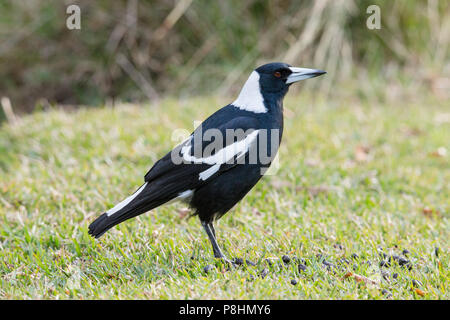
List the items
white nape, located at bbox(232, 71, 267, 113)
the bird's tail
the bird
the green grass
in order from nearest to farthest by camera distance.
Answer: the green grass < the bird's tail < the bird < white nape, located at bbox(232, 71, 267, 113)

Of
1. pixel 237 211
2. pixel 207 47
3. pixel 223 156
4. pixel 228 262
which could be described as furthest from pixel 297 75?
pixel 207 47

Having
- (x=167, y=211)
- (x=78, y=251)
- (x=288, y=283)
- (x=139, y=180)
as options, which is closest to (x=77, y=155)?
(x=139, y=180)

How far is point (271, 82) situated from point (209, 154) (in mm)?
587

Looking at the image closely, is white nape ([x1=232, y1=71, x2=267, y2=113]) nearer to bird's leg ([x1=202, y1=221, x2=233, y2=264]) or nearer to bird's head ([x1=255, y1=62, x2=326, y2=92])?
bird's head ([x1=255, y1=62, x2=326, y2=92])

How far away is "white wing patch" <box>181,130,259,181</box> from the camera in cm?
287

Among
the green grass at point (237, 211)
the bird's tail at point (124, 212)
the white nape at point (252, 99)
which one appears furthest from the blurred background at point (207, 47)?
the bird's tail at point (124, 212)

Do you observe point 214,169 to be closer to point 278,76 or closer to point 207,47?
point 278,76

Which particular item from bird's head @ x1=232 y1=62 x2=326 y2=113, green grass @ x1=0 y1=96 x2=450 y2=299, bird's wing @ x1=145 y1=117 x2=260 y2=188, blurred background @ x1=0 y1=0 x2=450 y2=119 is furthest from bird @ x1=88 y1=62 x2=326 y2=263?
→ blurred background @ x1=0 y1=0 x2=450 y2=119

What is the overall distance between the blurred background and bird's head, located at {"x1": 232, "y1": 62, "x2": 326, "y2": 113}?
3.15 metres

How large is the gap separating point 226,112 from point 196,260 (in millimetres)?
769

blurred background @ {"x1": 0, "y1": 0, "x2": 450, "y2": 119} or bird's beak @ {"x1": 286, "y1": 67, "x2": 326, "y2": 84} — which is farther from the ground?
blurred background @ {"x1": 0, "y1": 0, "x2": 450, "y2": 119}

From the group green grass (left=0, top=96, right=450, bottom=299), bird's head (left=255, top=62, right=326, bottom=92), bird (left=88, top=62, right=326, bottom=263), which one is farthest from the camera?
bird's head (left=255, top=62, right=326, bottom=92)

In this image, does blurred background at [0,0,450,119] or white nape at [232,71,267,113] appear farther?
blurred background at [0,0,450,119]

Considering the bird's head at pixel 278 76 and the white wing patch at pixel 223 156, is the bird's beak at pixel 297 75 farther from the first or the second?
the white wing patch at pixel 223 156
